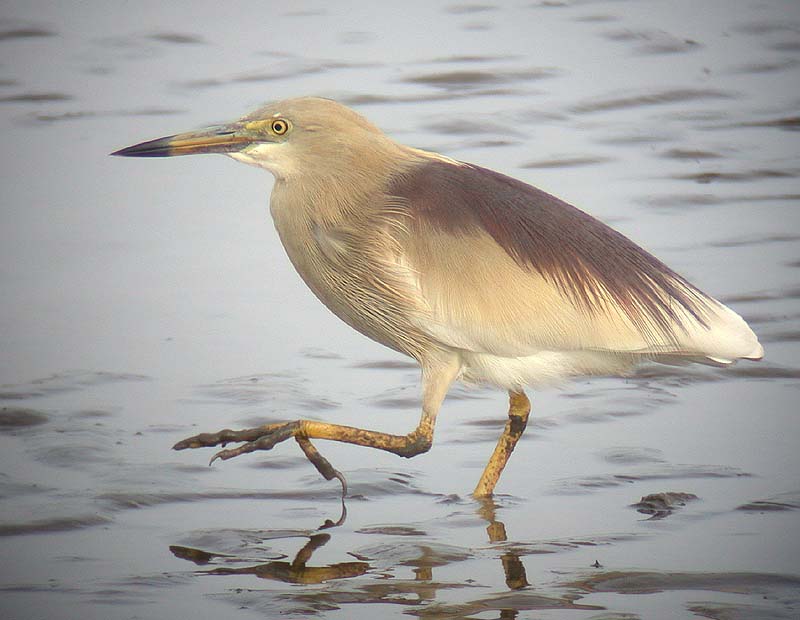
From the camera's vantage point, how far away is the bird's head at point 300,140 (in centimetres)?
518

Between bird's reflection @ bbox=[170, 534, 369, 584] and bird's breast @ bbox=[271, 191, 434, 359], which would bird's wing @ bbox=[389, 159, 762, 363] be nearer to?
A: bird's breast @ bbox=[271, 191, 434, 359]

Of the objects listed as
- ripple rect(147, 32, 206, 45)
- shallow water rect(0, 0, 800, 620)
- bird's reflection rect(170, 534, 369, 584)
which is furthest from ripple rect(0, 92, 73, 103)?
bird's reflection rect(170, 534, 369, 584)

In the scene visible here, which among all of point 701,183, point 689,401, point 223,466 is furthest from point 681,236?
point 223,466

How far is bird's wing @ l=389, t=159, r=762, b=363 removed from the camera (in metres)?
5.12

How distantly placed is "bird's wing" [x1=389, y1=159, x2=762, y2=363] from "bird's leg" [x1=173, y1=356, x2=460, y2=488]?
0.18m

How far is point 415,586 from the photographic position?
443 cm

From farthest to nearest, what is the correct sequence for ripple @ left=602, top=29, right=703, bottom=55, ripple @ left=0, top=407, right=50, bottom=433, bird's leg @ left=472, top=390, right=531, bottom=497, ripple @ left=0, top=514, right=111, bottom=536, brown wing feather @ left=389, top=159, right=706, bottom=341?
ripple @ left=602, top=29, right=703, bottom=55 < ripple @ left=0, top=407, right=50, bottom=433 < bird's leg @ left=472, top=390, right=531, bottom=497 < brown wing feather @ left=389, top=159, right=706, bottom=341 < ripple @ left=0, top=514, right=111, bottom=536

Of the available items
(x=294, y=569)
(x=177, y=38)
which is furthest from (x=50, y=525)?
(x=177, y=38)

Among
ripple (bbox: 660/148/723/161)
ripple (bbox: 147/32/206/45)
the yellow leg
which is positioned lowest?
the yellow leg

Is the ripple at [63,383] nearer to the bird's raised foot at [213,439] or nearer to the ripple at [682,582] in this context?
the bird's raised foot at [213,439]

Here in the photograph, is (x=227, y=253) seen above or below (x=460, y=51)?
below

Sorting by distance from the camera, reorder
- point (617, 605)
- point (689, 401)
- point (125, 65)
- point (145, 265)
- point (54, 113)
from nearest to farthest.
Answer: point (617, 605)
point (689, 401)
point (145, 265)
point (54, 113)
point (125, 65)

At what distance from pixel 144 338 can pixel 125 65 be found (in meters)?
5.00

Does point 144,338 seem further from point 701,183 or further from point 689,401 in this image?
point 701,183
